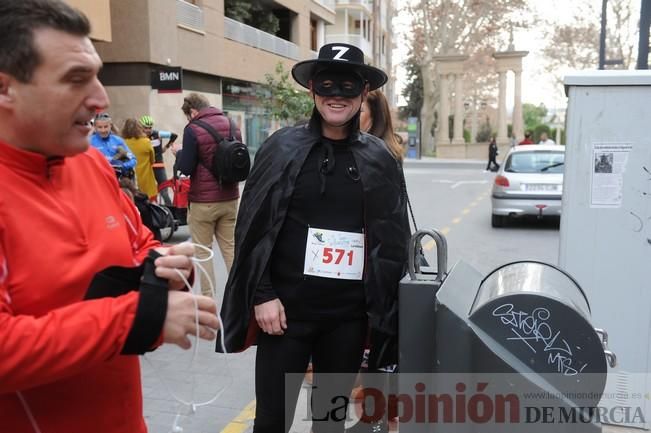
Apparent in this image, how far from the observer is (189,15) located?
63.7 ft

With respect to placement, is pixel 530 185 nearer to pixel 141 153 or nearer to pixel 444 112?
pixel 141 153

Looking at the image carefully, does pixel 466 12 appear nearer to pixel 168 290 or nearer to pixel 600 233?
pixel 600 233

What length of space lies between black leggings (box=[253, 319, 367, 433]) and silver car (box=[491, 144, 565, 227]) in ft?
31.3

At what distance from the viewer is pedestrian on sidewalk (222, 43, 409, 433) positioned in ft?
8.29

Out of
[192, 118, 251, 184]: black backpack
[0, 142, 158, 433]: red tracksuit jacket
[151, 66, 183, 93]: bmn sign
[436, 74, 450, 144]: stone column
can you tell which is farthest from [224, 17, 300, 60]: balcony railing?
[0, 142, 158, 433]: red tracksuit jacket

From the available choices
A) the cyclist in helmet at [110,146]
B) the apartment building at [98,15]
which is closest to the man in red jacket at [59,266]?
the cyclist in helmet at [110,146]

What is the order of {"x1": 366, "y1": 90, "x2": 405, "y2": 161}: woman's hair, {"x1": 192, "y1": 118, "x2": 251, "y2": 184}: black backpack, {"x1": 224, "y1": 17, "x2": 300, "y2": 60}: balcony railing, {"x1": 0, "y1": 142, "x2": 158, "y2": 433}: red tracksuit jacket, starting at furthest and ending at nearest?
{"x1": 224, "y1": 17, "x2": 300, "y2": 60}: balcony railing < {"x1": 192, "y1": 118, "x2": 251, "y2": 184}: black backpack < {"x1": 366, "y1": 90, "x2": 405, "y2": 161}: woman's hair < {"x1": 0, "y1": 142, "x2": 158, "y2": 433}: red tracksuit jacket

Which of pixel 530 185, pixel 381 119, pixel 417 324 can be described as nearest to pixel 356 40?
pixel 530 185

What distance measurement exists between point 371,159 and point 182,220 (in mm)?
6866

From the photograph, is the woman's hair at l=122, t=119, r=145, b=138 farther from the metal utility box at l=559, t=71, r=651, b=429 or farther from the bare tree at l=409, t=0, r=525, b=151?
the bare tree at l=409, t=0, r=525, b=151

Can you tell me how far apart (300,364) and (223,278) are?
4.86 metres

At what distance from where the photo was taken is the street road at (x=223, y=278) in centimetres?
208

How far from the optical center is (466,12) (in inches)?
1548

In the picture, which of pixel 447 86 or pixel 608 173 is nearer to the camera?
pixel 608 173
